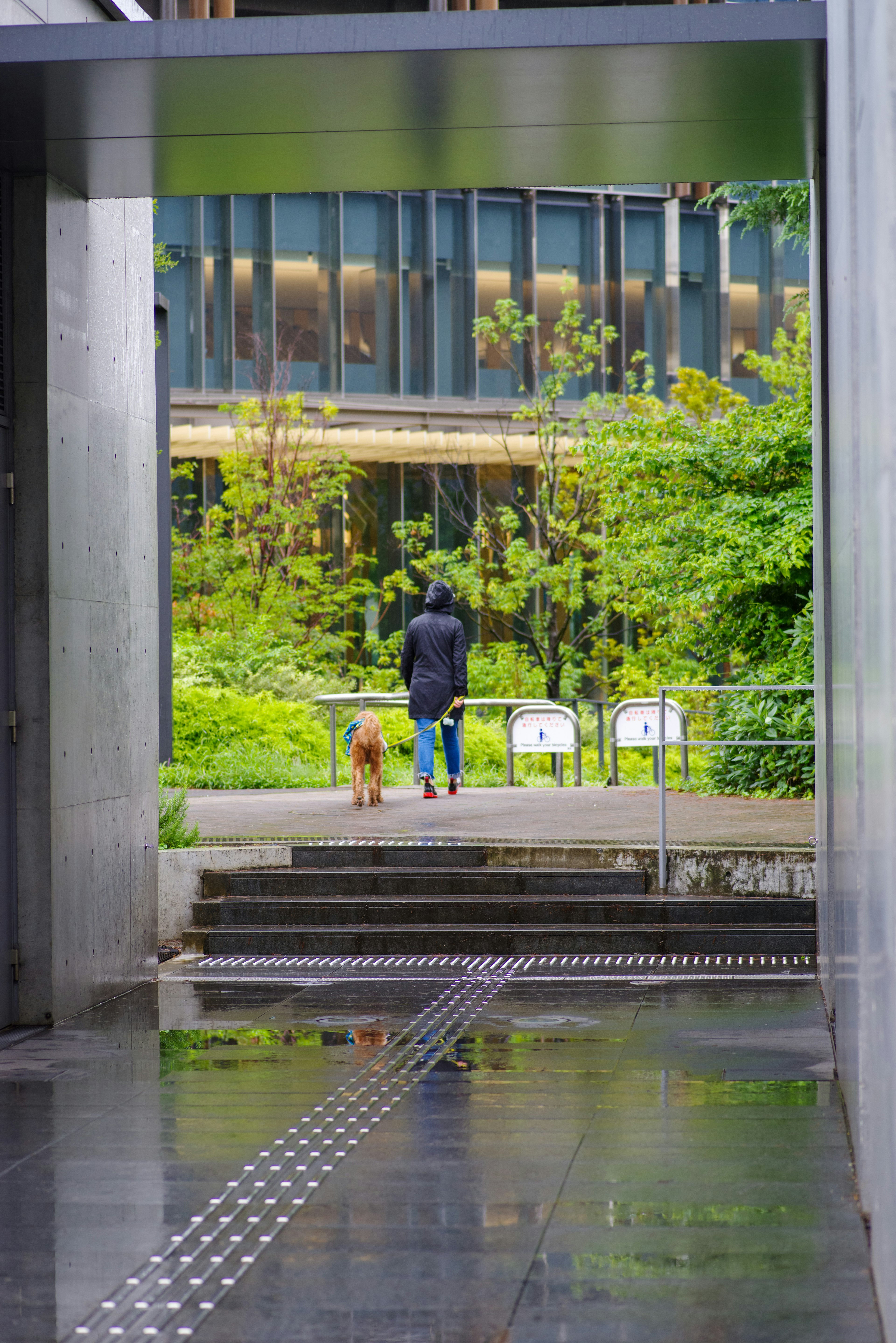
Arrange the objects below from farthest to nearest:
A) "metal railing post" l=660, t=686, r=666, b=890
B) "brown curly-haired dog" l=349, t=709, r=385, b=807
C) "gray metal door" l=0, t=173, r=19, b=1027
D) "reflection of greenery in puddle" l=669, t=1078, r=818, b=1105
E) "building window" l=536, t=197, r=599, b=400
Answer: "building window" l=536, t=197, r=599, b=400
"brown curly-haired dog" l=349, t=709, r=385, b=807
"metal railing post" l=660, t=686, r=666, b=890
"gray metal door" l=0, t=173, r=19, b=1027
"reflection of greenery in puddle" l=669, t=1078, r=818, b=1105

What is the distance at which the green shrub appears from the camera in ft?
35.1

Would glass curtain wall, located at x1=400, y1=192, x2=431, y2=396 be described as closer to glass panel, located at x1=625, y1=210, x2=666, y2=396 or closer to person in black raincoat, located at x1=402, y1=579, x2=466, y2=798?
glass panel, located at x1=625, y1=210, x2=666, y2=396

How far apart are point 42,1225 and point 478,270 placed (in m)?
25.7

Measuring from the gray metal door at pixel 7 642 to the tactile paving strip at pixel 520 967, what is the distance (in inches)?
67.5

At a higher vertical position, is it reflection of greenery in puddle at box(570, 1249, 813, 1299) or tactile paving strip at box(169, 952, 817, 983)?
reflection of greenery in puddle at box(570, 1249, 813, 1299)

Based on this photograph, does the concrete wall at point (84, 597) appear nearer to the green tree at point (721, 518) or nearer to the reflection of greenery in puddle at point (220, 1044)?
the reflection of greenery in puddle at point (220, 1044)

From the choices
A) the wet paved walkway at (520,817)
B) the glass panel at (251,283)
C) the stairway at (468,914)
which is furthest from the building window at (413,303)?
the stairway at (468,914)

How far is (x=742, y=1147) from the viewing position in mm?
5359

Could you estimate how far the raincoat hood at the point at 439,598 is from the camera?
559 inches

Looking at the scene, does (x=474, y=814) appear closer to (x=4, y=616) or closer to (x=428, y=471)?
(x=4, y=616)

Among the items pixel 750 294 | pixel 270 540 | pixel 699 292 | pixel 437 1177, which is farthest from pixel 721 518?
pixel 750 294

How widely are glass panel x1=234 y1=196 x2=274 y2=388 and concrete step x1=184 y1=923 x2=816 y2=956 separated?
1894 centimetres

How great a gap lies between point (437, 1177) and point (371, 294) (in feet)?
81.6

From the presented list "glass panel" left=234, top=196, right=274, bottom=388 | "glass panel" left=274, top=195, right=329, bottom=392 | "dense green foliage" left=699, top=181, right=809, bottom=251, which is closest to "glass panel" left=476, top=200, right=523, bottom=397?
"glass panel" left=274, top=195, right=329, bottom=392
